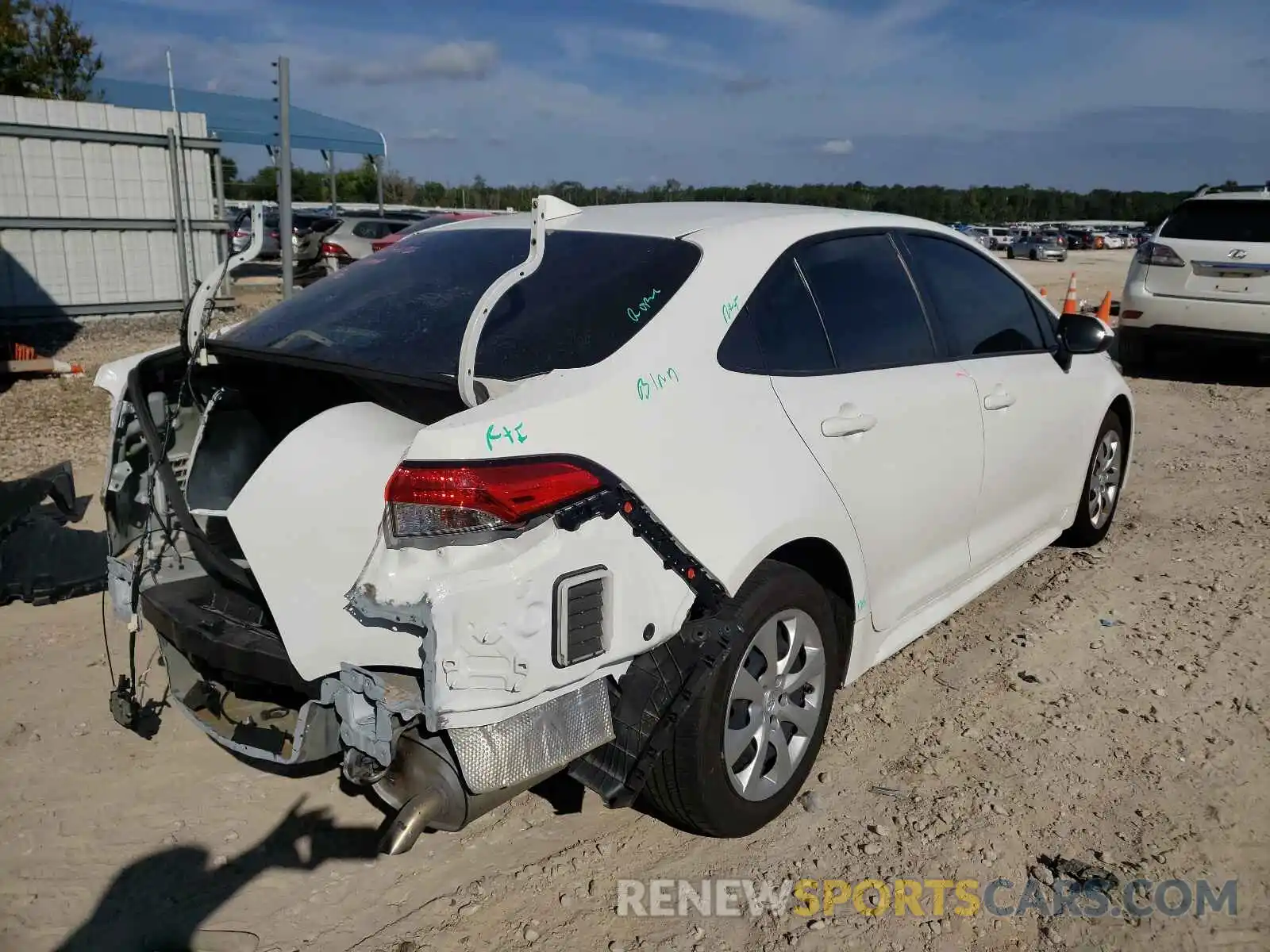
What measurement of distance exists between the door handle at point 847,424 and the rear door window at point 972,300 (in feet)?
2.67

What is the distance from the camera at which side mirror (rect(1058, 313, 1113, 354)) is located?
14.6 feet

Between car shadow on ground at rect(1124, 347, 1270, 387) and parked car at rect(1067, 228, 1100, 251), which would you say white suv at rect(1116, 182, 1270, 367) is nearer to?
car shadow on ground at rect(1124, 347, 1270, 387)

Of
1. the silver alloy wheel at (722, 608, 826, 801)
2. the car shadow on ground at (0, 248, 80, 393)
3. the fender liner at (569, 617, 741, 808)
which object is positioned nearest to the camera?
the fender liner at (569, 617, 741, 808)

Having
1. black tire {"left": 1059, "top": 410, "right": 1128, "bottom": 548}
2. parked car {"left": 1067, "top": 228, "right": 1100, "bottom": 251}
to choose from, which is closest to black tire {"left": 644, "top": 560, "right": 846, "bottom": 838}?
black tire {"left": 1059, "top": 410, "right": 1128, "bottom": 548}

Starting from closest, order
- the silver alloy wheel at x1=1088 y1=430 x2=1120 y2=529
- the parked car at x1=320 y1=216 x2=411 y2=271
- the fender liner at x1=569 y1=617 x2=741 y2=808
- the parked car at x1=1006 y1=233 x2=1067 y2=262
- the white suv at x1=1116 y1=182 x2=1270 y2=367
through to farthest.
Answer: the fender liner at x1=569 y1=617 x2=741 y2=808 → the silver alloy wheel at x1=1088 y1=430 x2=1120 y2=529 → the white suv at x1=1116 y1=182 x2=1270 y2=367 → the parked car at x1=320 y1=216 x2=411 y2=271 → the parked car at x1=1006 y1=233 x2=1067 y2=262

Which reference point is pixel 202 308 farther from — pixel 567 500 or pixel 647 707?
pixel 647 707

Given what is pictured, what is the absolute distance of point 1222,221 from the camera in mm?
9422

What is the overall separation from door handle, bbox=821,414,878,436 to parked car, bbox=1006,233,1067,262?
42507 millimetres

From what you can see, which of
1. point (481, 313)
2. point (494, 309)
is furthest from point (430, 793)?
point (494, 309)

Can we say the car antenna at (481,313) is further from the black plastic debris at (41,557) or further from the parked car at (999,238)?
the parked car at (999,238)

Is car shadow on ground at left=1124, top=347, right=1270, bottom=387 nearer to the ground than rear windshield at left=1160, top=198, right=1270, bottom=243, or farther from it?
nearer to the ground

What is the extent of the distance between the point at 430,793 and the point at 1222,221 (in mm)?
9727

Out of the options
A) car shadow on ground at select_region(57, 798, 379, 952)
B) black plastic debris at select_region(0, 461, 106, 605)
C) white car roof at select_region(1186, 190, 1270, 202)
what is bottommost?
car shadow on ground at select_region(57, 798, 379, 952)

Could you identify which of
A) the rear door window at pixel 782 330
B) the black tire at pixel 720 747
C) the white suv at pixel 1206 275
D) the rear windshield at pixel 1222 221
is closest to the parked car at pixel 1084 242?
the rear windshield at pixel 1222 221
